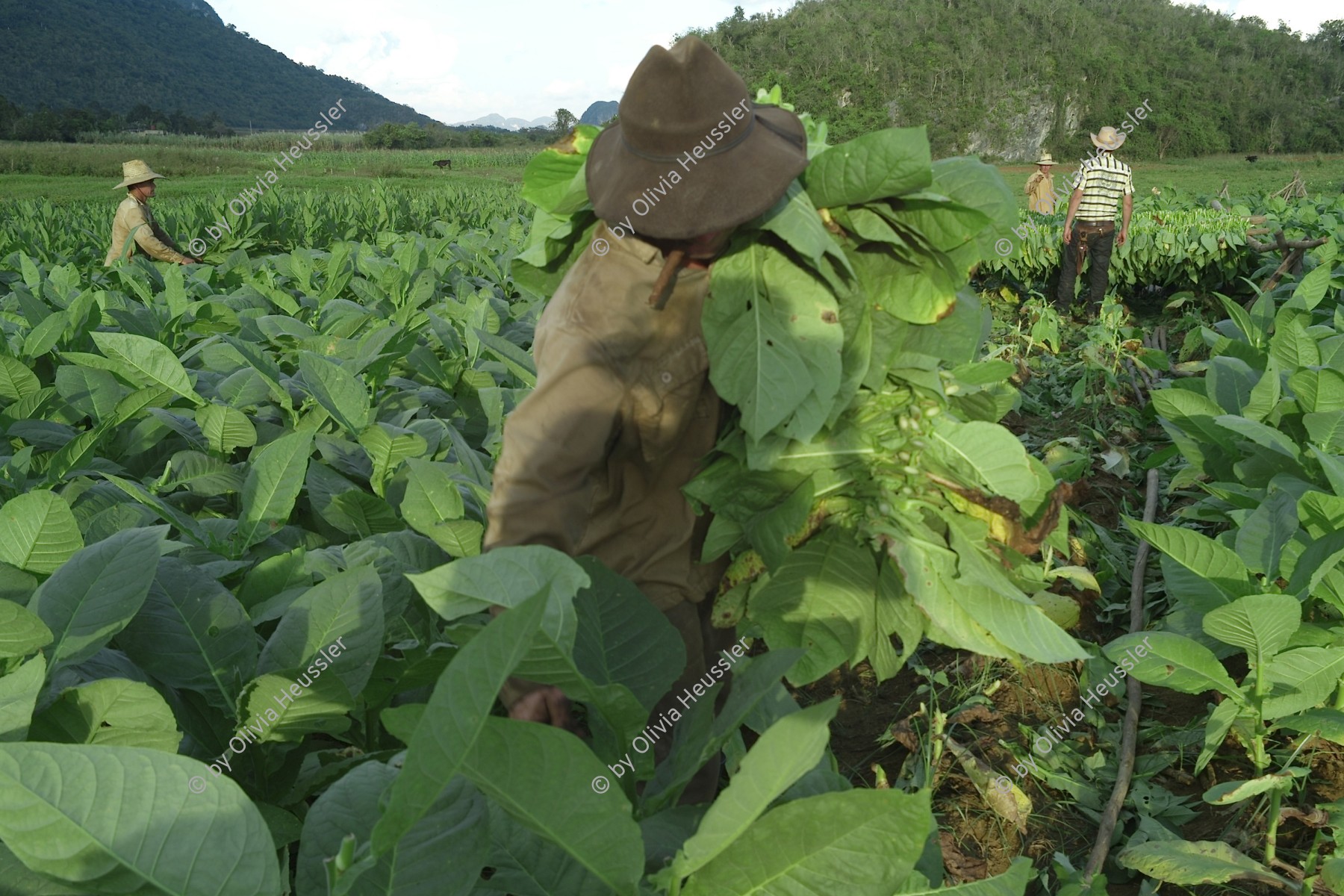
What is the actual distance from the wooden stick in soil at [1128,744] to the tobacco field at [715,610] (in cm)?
3

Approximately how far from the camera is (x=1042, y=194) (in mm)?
14047

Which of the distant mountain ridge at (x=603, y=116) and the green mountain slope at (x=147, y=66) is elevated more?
the green mountain slope at (x=147, y=66)

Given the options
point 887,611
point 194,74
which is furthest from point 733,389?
point 194,74

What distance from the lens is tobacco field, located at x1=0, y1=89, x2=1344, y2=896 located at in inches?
33.8

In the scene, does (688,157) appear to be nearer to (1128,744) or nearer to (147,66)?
(1128,744)

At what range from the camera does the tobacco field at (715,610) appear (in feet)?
2.82

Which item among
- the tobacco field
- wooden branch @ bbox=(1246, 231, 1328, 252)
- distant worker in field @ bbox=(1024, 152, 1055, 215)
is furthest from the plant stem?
distant worker in field @ bbox=(1024, 152, 1055, 215)

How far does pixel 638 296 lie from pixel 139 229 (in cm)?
869

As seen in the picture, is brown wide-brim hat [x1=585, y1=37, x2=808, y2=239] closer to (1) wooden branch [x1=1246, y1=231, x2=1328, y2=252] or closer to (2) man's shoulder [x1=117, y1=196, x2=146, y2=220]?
(1) wooden branch [x1=1246, y1=231, x2=1328, y2=252]

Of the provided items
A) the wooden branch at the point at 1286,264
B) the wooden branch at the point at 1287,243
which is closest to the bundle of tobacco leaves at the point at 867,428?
the wooden branch at the point at 1287,243

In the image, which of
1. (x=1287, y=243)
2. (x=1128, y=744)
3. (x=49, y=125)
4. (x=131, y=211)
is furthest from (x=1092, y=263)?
(x=49, y=125)

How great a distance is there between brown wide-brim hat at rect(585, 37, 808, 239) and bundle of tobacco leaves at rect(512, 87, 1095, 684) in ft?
0.25

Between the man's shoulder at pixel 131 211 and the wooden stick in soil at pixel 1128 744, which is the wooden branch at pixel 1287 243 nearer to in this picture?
the wooden stick in soil at pixel 1128 744

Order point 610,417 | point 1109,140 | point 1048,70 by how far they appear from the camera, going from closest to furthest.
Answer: point 610,417 → point 1109,140 → point 1048,70
